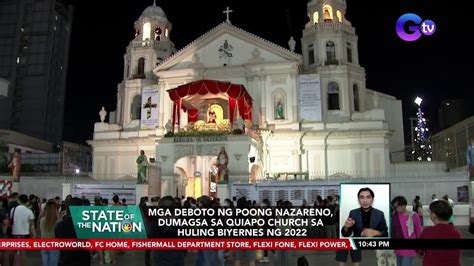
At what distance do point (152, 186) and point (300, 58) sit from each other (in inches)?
695

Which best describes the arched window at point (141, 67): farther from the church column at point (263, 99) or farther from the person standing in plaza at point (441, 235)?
the person standing in plaza at point (441, 235)

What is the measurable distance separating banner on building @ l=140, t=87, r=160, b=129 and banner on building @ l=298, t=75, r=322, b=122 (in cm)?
1309

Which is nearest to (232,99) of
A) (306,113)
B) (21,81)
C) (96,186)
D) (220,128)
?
(220,128)

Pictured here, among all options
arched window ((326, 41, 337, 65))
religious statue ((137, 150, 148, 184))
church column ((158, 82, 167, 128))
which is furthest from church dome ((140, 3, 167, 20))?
religious statue ((137, 150, 148, 184))

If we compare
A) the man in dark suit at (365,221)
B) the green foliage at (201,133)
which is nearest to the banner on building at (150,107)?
the green foliage at (201,133)

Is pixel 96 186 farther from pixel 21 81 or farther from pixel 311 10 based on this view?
pixel 21 81

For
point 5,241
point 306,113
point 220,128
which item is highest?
point 306,113

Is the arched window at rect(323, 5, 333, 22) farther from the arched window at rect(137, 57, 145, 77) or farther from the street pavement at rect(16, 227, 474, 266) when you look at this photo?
the street pavement at rect(16, 227, 474, 266)

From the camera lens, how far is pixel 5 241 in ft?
23.8

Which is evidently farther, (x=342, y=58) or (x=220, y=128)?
(x=342, y=58)

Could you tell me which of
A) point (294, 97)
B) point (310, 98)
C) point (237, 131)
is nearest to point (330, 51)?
point (310, 98)

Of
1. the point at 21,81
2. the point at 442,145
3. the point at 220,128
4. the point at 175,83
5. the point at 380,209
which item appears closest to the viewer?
the point at 380,209

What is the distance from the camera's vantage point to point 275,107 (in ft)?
123

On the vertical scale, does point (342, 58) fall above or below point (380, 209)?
above
